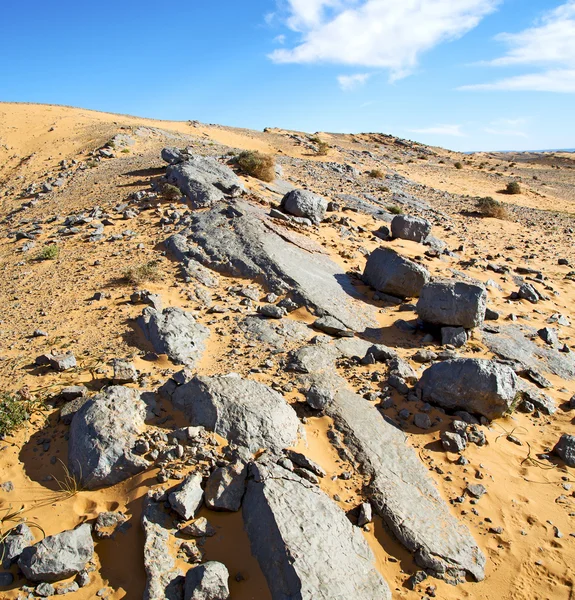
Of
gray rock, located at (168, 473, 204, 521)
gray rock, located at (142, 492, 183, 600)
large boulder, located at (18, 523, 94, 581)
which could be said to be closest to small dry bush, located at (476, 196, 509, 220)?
gray rock, located at (168, 473, 204, 521)

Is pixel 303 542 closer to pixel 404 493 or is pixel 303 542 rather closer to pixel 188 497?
pixel 188 497

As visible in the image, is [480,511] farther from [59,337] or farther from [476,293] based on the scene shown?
[59,337]

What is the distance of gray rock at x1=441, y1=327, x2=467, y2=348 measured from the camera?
8.02 metres

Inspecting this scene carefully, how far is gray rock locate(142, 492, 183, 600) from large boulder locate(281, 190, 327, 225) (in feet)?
31.1

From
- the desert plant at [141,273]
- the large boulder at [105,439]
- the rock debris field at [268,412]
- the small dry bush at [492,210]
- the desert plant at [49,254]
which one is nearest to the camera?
the rock debris field at [268,412]

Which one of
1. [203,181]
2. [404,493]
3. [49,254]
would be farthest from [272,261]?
[404,493]

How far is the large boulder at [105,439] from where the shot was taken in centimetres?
466

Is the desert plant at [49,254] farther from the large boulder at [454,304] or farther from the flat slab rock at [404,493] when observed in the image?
the large boulder at [454,304]

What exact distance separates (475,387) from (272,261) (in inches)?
200

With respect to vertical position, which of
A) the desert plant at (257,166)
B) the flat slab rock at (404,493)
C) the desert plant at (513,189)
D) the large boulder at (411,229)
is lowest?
the flat slab rock at (404,493)

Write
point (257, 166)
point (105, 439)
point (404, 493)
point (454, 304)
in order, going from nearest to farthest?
point (105, 439)
point (404, 493)
point (454, 304)
point (257, 166)

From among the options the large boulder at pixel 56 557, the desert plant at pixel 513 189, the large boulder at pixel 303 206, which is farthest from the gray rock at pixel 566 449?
the desert plant at pixel 513 189

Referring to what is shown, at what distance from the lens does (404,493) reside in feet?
16.5

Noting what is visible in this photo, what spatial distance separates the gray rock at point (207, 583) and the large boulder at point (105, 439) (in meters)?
1.40
